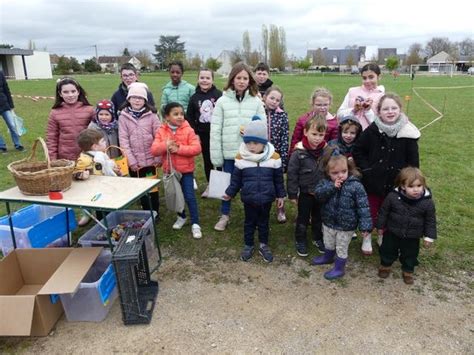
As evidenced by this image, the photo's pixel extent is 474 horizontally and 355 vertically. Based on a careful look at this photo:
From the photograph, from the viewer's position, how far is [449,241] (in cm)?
421

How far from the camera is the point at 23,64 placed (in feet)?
165

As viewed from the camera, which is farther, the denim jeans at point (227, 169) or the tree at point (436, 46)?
the tree at point (436, 46)

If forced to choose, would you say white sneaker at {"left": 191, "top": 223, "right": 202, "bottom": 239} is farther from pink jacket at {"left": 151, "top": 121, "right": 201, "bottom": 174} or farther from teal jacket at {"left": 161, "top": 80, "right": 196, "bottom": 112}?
teal jacket at {"left": 161, "top": 80, "right": 196, "bottom": 112}

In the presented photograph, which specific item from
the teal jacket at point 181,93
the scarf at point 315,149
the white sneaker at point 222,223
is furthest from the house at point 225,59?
the scarf at point 315,149

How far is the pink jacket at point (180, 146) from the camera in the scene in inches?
161

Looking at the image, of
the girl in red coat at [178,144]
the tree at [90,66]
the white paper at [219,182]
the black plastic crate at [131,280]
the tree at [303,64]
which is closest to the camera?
the black plastic crate at [131,280]

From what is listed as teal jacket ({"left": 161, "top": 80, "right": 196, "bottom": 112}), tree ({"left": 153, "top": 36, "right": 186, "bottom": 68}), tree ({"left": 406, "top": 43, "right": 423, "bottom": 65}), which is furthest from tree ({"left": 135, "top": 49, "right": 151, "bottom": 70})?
teal jacket ({"left": 161, "top": 80, "right": 196, "bottom": 112})

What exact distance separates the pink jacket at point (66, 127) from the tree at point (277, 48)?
75236 millimetres

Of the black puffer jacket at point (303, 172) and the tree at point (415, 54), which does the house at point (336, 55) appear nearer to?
the tree at point (415, 54)

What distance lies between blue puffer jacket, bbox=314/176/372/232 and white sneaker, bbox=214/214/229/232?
1.40 m

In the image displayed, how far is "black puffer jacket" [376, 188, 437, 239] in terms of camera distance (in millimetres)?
3279

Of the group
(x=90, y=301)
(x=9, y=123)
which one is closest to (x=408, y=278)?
(x=90, y=301)

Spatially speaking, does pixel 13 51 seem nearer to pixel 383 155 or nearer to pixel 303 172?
pixel 303 172

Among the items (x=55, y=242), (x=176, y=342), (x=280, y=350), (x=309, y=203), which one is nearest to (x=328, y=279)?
(x=309, y=203)
